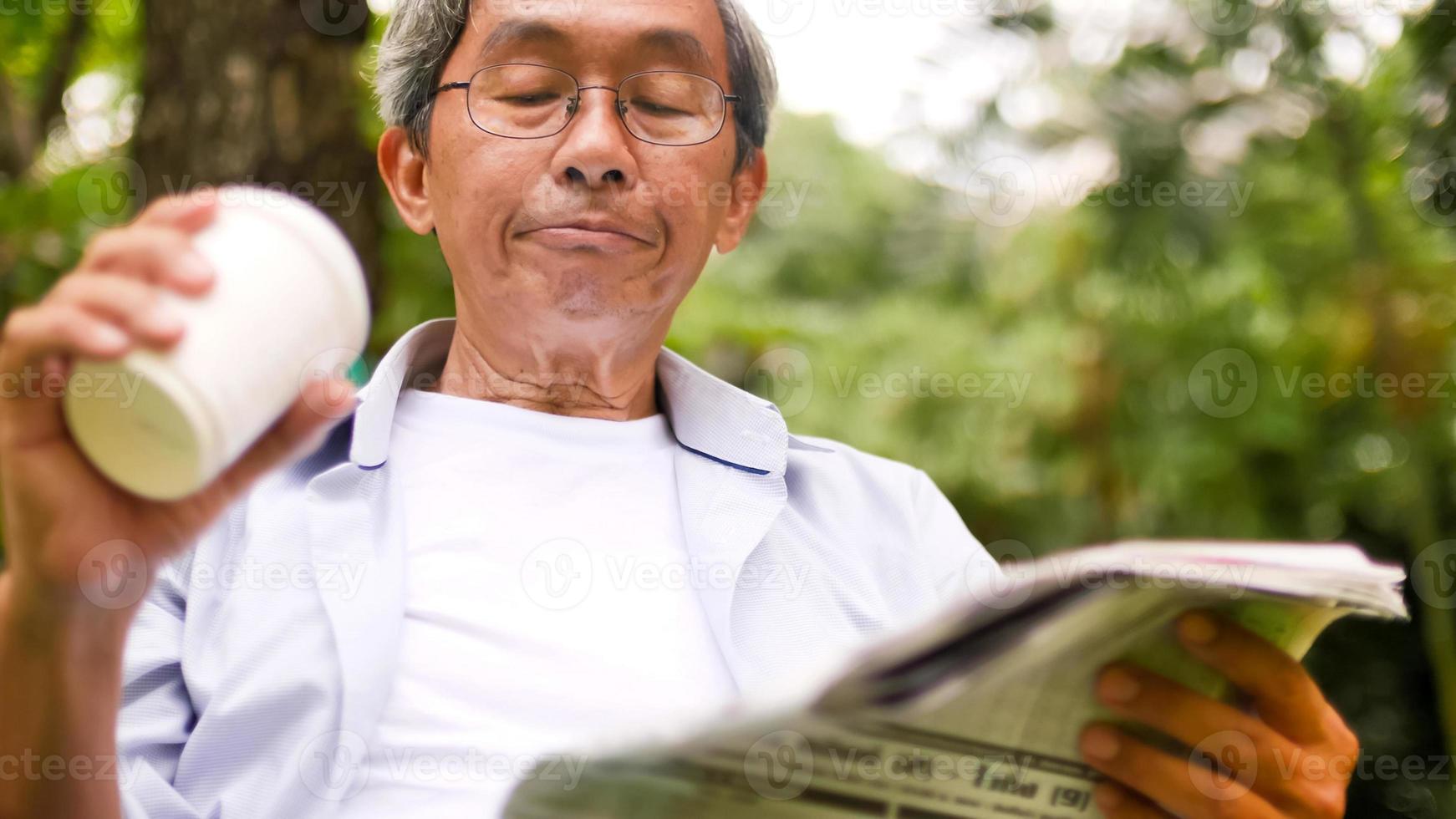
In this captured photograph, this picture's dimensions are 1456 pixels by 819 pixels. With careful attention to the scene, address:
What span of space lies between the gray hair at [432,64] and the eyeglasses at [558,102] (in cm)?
9

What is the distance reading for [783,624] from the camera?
1512mm

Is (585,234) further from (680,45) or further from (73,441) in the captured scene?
(73,441)

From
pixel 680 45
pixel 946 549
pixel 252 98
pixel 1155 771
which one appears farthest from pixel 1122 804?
pixel 252 98

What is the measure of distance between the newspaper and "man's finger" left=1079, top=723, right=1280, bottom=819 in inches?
0.6

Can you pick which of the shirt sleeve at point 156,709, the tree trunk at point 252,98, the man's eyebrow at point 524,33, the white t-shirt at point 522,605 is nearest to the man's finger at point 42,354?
the shirt sleeve at point 156,709

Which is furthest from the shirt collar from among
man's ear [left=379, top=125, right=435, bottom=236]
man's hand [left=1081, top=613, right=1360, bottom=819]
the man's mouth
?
man's hand [left=1081, top=613, right=1360, bottom=819]

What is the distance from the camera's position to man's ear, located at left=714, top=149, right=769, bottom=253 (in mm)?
1857

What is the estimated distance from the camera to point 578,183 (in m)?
1.55

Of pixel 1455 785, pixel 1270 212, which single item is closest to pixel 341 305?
pixel 1270 212

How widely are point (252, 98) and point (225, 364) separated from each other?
188 centimetres

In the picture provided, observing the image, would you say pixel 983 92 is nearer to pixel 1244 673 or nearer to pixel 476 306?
pixel 476 306

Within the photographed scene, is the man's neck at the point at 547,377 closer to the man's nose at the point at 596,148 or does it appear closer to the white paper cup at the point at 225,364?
the man's nose at the point at 596,148

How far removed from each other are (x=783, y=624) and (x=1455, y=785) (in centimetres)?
347

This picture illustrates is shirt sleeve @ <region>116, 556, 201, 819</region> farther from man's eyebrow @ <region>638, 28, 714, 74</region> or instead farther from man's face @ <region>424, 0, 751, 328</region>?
man's eyebrow @ <region>638, 28, 714, 74</region>
